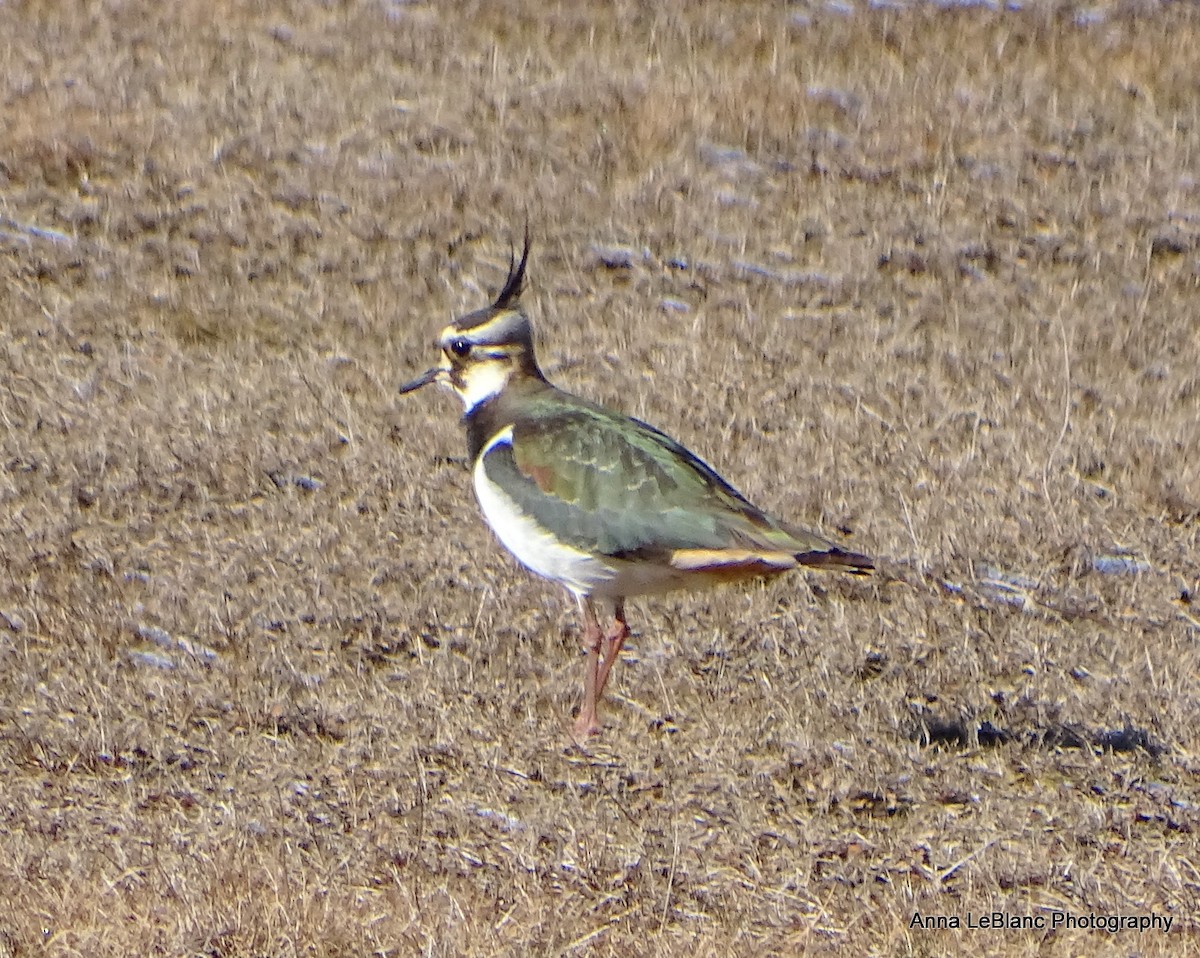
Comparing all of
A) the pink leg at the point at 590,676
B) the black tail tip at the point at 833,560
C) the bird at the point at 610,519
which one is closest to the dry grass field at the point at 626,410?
the pink leg at the point at 590,676

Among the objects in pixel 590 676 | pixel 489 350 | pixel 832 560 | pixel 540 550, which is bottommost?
pixel 590 676

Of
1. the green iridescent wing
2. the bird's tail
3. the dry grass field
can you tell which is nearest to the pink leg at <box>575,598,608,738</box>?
the dry grass field

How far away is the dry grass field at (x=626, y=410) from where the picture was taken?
578cm

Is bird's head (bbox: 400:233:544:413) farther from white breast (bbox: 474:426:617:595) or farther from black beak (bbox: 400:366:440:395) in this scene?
white breast (bbox: 474:426:617:595)

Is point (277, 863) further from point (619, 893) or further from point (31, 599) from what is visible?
point (31, 599)

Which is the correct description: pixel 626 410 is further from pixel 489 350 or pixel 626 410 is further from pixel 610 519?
pixel 610 519

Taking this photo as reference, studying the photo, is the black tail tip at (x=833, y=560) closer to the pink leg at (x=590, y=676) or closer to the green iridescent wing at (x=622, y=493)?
the green iridescent wing at (x=622, y=493)

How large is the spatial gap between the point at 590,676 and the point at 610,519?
63cm

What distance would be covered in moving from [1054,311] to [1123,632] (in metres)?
3.36

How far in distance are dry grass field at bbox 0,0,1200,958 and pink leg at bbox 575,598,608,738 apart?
12 cm

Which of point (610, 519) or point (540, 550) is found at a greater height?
point (610, 519)

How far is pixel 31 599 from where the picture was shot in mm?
7258

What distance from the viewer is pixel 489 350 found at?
727cm

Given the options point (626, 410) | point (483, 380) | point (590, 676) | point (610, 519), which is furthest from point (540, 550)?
point (626, 410)
